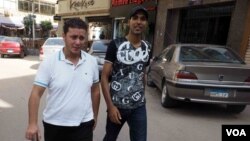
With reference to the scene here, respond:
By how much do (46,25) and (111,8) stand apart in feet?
88.7

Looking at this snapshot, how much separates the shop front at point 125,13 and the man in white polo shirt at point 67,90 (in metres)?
13.5

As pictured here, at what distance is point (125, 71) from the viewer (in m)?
2.96

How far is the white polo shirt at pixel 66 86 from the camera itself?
2.33 metres

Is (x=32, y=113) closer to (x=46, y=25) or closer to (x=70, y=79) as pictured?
(x=70, y=79)

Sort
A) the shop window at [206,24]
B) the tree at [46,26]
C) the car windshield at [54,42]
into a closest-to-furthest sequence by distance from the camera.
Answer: the shop window at [206,24], the car windshield at [54,42], the tree at [46,26]

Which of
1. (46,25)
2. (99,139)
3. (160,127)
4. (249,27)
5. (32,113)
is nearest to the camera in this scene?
(32,113)

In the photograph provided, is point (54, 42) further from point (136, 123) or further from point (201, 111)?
point (136, 123)

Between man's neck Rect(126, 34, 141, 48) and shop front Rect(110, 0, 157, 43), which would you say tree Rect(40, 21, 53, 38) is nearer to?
shop front Rect(110, 0, 157, 43)

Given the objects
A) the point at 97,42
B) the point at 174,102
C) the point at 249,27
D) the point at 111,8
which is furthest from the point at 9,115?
the point at 111,8

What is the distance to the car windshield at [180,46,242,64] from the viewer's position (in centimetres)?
645

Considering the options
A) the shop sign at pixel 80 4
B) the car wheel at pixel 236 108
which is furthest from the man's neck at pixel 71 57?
the shop sign at pixel 80 4

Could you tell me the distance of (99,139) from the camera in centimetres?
461

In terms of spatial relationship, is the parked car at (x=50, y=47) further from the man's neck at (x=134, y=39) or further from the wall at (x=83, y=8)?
the man's neck at (x=134, y=39)

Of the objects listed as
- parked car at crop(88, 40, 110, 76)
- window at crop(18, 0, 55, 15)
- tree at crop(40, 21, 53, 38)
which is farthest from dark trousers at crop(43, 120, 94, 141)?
window at crop(18, 0, 55, 15)
